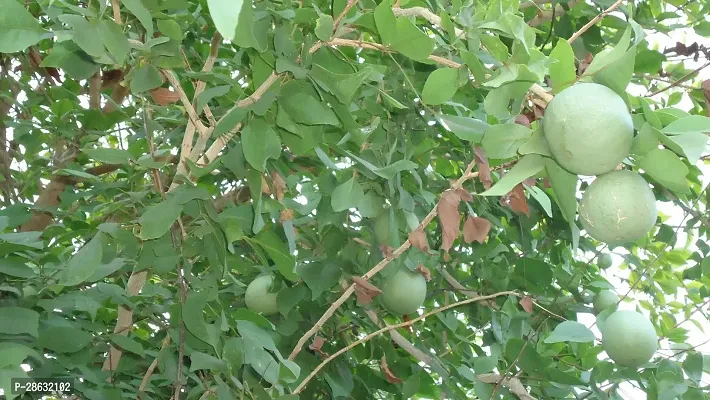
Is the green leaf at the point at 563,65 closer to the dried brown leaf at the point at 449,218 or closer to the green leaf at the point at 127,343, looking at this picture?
the dried brown leaf at the point at 449,218

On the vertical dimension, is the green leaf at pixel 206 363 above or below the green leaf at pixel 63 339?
below

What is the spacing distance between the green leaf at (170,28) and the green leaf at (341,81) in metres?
0.24

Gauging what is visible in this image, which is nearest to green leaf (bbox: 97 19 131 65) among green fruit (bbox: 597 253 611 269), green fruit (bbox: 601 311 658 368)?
green fruit (bbox: 601 311 658 368)

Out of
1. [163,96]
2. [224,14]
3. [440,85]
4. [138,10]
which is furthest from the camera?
[163,96]

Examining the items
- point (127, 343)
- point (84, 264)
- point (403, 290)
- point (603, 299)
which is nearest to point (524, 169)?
point (84, 264)

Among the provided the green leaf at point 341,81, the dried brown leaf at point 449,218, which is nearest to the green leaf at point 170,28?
the green leaf at point 341,81

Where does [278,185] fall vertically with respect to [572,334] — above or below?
above

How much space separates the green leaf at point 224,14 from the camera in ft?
1.66

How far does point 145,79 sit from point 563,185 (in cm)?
77

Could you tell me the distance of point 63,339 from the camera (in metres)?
1.58

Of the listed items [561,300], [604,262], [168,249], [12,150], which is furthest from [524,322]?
[12,150]

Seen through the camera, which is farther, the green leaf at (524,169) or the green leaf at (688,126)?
the green leaf at (524,169)

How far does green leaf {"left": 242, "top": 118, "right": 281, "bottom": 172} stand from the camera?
48.7 inches

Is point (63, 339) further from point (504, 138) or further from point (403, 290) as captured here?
point (504, 138)
